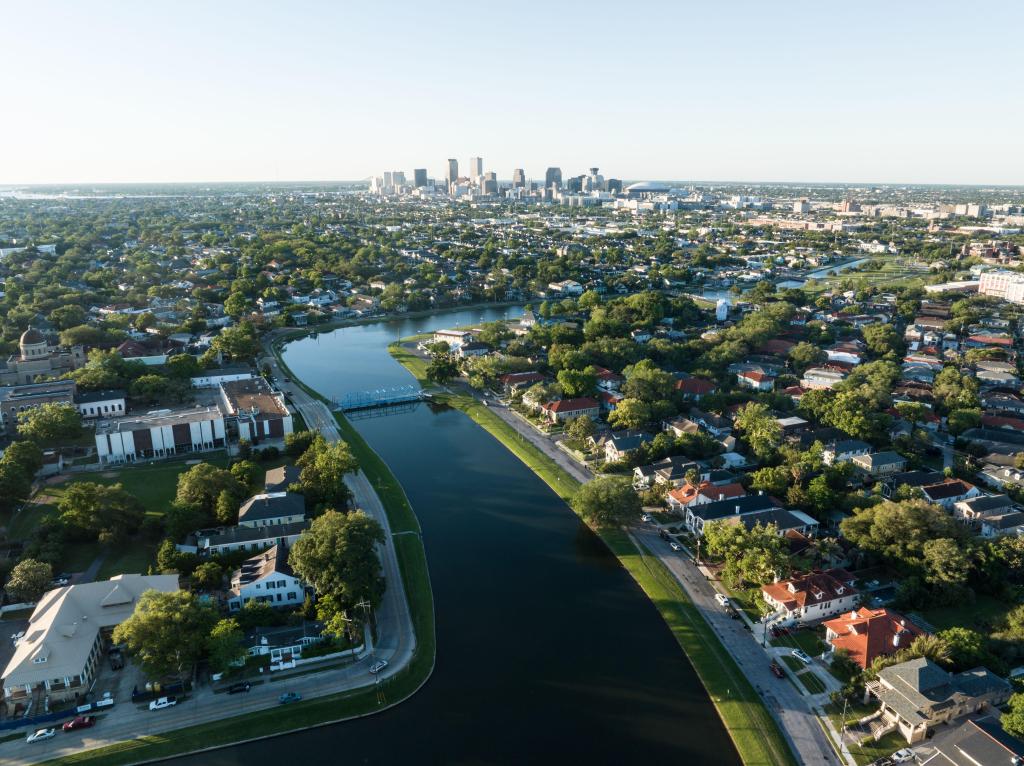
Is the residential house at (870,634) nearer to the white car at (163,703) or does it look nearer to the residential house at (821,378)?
the white car at (163,703)

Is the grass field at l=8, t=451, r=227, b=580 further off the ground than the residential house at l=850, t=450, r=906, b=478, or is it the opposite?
the residential house at l=850, t=450, r=906, b=478

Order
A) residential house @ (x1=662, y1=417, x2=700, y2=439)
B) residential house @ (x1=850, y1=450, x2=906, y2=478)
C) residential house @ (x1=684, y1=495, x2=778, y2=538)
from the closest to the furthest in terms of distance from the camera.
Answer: residential house @ (x1=684, y1=495, x2=778, y2=538) < residential house @ (x1=850, y1=450, x2=906, y2=478) < residential house @ (x1=662, y1=417, x2=700, y2=439)

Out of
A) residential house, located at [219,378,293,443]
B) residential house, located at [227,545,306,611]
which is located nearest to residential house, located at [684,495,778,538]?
residential house, located at [227,545,306,611]

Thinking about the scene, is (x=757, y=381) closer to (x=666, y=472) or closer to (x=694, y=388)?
(x=694, y=388)

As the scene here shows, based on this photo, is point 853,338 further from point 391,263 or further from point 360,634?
point 391,263

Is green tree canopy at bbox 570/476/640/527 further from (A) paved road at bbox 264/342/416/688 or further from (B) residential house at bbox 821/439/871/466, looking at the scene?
(B) residential house at bbox 821/439/871/466

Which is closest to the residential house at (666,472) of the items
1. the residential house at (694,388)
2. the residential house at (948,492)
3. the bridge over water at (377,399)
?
the residential house at (948,492)
